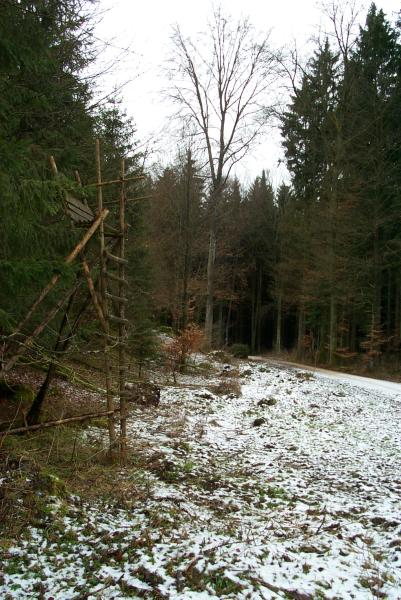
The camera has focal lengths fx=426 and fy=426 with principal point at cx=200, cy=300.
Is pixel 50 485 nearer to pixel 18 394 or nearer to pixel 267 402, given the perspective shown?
pixel 18 394

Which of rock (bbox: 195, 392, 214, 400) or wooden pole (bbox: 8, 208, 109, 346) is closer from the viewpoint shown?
wooden pole (bbox: 8, 208, 109, 346)

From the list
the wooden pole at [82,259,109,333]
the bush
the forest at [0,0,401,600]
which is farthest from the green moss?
the bush

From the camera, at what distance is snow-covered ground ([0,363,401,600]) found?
3.13m

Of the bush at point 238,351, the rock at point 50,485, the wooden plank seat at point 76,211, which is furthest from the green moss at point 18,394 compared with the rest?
the bush at point 238,351

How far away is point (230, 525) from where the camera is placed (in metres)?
4.11

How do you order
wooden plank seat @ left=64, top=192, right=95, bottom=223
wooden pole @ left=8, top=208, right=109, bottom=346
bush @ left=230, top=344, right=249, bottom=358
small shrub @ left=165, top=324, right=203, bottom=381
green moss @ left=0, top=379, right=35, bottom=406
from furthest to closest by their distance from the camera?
bush @ left=230, top=344, right=249, bottom=358
small shrub @ left=165, top=324, right=203, bottom=381
green moss @ left=0, top=379, right=35, bottom=406
wooden plank seat @ left=64, top=192, right=95, bottom=223
wooden pole @ left=8, top=208, right=109, bottom=346

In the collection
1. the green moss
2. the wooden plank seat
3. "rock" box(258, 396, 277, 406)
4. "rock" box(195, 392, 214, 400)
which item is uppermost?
the wooden plank seat

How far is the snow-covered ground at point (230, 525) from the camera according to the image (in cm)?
313

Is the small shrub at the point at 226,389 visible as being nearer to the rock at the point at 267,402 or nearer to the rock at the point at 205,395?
the rock at the point at 205,395

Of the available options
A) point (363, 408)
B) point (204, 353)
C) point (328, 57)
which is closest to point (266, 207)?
point (328, 57)

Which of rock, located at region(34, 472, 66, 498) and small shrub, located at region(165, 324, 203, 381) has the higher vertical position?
small shrub, located at region(165, 324, 203, 381)

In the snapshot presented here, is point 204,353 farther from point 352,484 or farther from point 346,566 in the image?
point 346,566

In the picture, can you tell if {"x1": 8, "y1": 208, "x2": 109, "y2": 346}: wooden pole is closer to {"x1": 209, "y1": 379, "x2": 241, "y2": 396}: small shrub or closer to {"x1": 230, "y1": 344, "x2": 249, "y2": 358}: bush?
{"x1": 209, "y1": 379, "x2": 241, "y2": 396}: small shrub

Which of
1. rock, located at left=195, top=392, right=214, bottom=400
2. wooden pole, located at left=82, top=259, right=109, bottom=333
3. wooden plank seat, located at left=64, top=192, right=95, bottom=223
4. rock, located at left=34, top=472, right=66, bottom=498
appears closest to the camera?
rock, located at left=34, top=472, right=66, bottom=498
